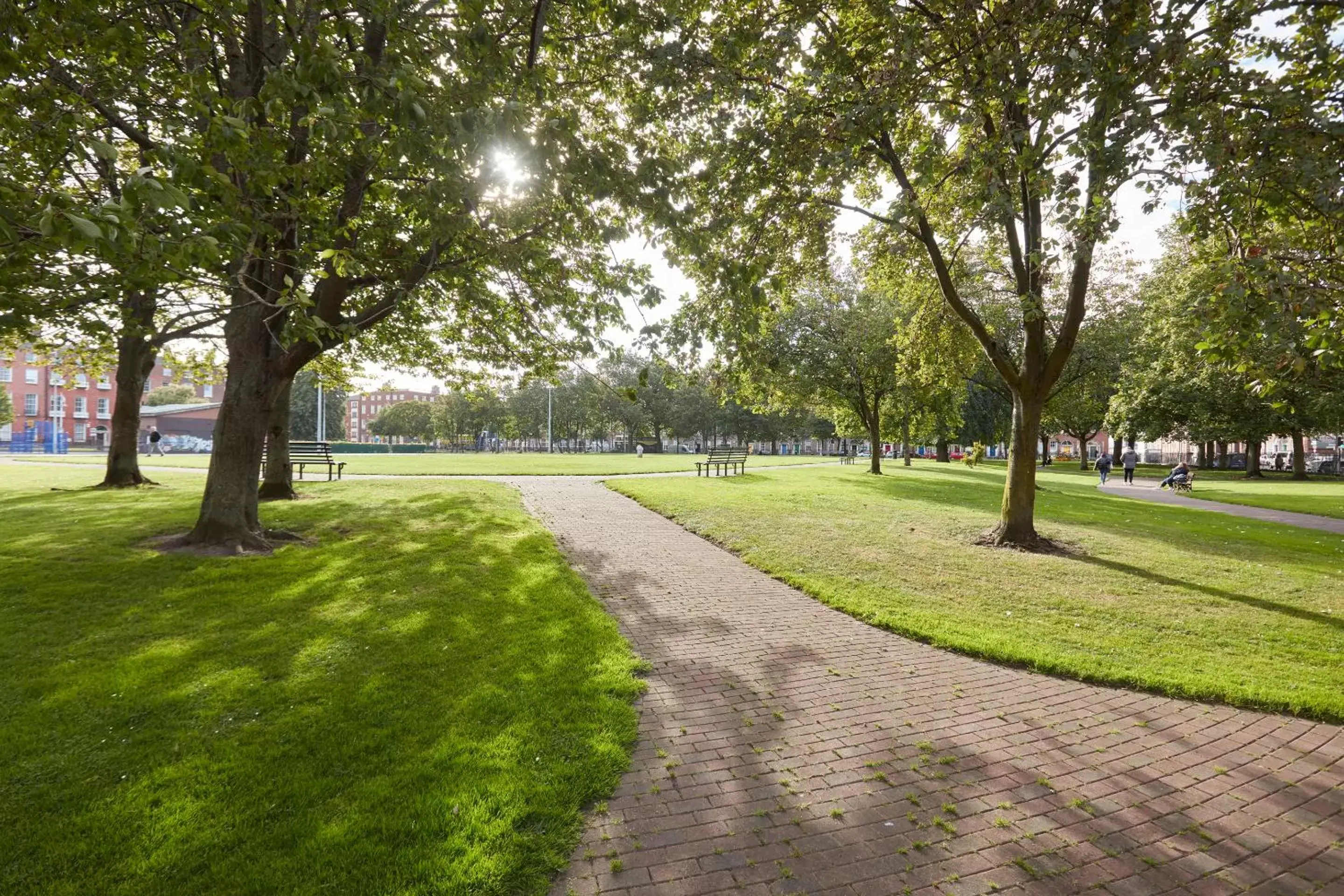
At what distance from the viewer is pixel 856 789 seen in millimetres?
3592

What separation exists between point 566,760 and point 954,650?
4.17 metres

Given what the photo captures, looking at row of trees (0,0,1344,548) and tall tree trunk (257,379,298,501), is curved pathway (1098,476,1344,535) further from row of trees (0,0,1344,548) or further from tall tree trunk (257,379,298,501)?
tall tree trunk (257,379,298,501)

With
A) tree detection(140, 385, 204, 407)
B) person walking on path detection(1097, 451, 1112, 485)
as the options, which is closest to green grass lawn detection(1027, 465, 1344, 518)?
person walking on path detection(1097, 451, 1112, 485)

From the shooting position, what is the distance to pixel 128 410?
53.6 feet

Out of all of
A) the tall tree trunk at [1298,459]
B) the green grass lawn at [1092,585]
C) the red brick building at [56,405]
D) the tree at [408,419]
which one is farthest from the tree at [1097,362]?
the tree at [408,419]

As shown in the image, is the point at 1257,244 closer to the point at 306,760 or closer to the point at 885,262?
the point at 885,262

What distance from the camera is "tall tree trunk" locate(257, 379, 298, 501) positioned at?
14219mm

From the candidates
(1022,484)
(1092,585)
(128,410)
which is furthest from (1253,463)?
(128,410)

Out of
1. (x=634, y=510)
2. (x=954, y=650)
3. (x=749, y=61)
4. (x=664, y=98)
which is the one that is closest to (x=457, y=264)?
(x=664, y=98)

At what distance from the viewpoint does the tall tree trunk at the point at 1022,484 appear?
1137 cm

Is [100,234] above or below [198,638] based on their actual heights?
above

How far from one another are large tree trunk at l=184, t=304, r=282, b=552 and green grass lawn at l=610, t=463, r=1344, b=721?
25.2 feet

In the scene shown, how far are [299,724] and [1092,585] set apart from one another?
9.80 m

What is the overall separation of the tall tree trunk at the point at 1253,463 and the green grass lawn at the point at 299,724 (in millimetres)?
47084
